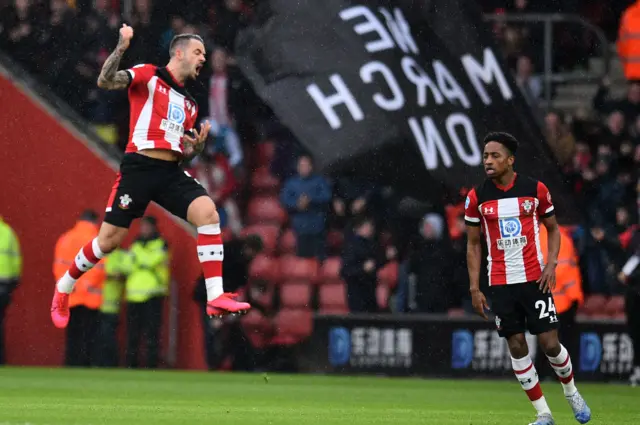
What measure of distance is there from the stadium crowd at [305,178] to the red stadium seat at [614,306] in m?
0.19

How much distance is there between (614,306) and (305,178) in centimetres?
452

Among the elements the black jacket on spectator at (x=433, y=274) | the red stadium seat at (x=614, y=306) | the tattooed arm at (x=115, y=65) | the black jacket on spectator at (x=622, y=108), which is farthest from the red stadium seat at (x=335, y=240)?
the tattooed arm at (x=115, y=65)

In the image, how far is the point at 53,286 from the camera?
2028cm

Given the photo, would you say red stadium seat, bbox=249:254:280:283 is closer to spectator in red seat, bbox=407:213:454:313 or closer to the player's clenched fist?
spectator in red seat, bbox=407:213:454:313

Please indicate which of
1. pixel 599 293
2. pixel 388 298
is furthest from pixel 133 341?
pixel 599 293

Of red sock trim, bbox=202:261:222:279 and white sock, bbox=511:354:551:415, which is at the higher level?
red sock trim, bbox=202:261:222:279

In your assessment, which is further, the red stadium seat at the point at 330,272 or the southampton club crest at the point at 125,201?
the red stadium seat at the point at 330,272

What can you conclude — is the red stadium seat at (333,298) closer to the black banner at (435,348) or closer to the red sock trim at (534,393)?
the black banner at (435,348)

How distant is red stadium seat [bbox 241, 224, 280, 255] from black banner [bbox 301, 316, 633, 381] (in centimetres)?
175

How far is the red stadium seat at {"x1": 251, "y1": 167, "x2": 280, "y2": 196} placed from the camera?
21.3 metres

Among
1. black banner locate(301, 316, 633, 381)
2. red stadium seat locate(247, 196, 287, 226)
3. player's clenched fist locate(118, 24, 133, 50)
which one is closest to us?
player's clenched fist locate(118, 24, 133, 50)

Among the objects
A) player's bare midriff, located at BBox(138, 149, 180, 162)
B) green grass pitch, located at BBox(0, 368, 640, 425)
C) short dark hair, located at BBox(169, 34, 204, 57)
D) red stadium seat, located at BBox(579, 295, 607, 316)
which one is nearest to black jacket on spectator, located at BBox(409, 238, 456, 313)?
green grass pitch, located at BBox(0, 368, 640, 425)

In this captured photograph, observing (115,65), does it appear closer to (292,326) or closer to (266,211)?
(292,326)

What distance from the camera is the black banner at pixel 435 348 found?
18625mm
